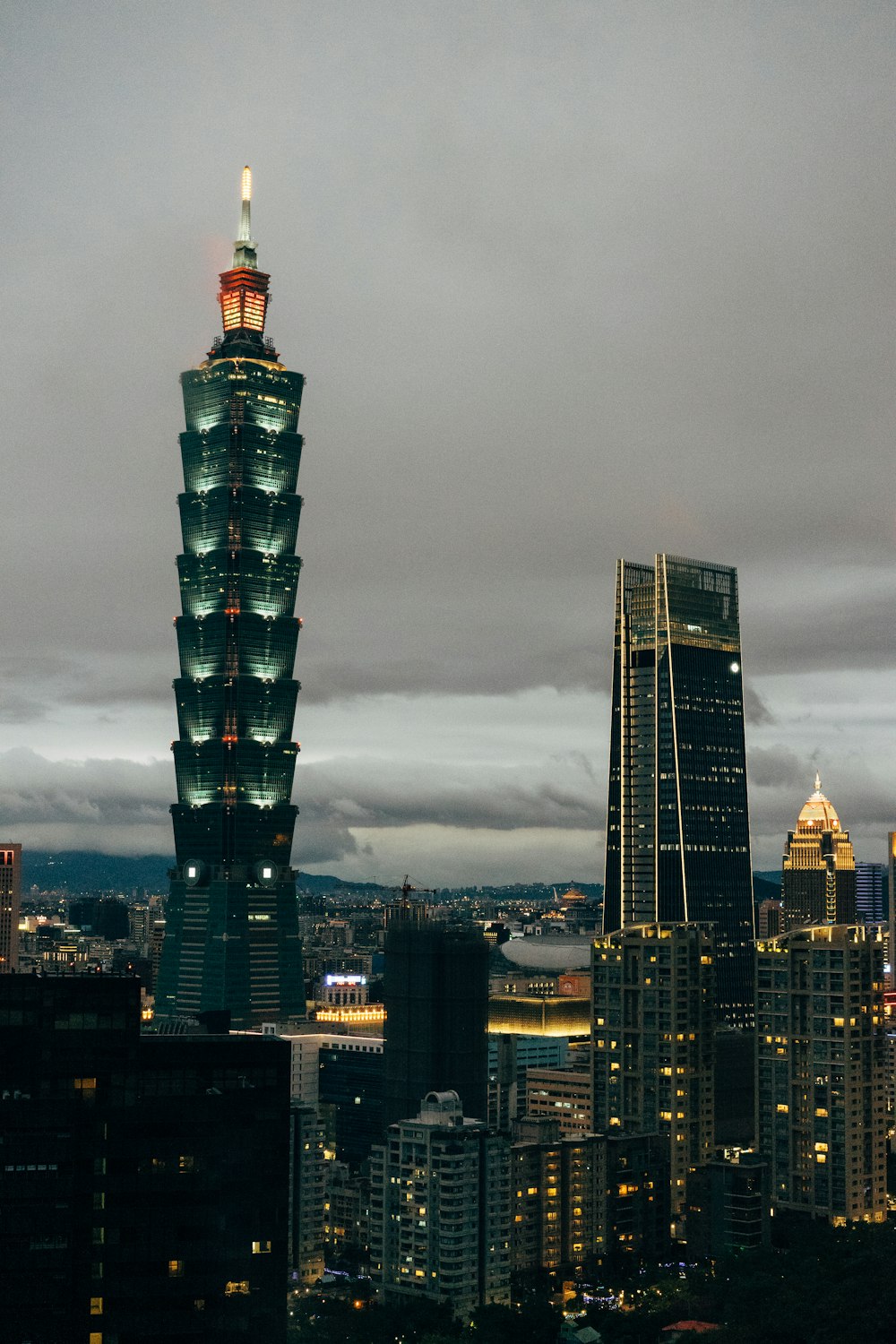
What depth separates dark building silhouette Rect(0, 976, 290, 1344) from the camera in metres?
127

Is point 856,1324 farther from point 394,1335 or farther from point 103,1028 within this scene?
point 103,1028

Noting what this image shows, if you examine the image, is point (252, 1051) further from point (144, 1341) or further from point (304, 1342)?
point (304, 1342)

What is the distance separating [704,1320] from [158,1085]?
86311 mm

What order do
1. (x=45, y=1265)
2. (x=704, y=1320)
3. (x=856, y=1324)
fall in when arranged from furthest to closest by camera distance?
(x=704, y=1320) < (x=856, y=1324) < (x=45, y=1265)

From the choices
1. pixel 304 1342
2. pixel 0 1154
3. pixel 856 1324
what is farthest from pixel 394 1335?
pixel 0 1154

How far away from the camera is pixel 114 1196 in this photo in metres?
131

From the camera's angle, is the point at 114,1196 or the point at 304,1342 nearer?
the point at 114,1196

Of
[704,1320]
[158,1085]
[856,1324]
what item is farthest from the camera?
[704,1320]

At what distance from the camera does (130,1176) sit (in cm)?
13138

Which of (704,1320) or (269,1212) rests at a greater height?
(269,1212)

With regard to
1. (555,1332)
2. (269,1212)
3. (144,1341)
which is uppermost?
(269,1212)

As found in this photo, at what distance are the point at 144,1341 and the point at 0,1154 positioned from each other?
17.1m

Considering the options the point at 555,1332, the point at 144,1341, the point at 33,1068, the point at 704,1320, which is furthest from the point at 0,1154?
the point at 704,1320

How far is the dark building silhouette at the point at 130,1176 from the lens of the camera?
127m
